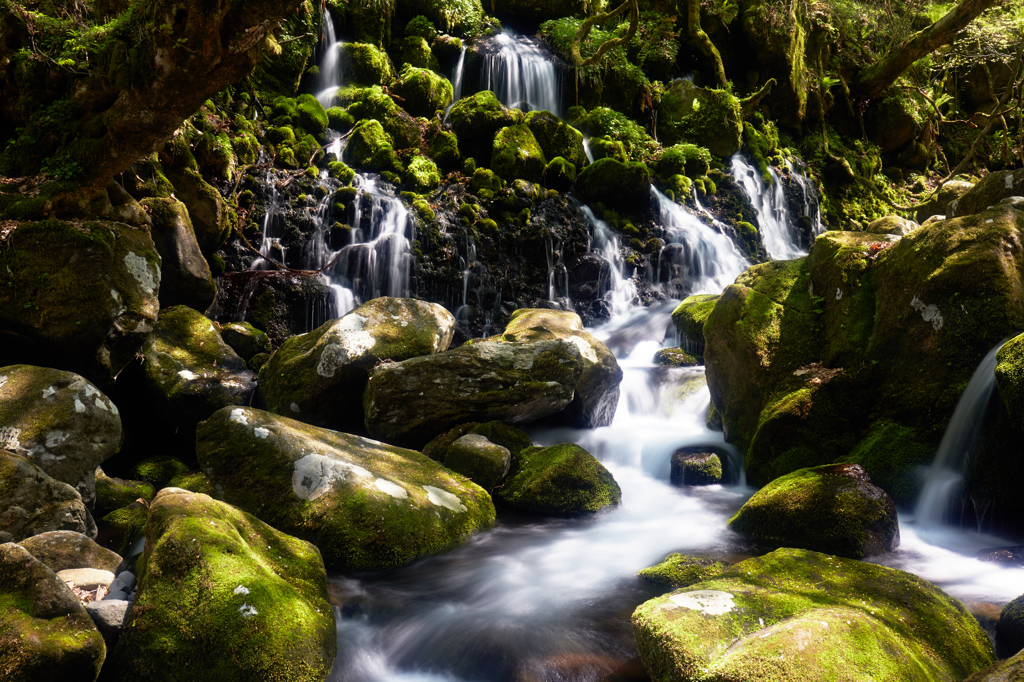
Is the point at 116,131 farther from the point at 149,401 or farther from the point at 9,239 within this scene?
the point at 149,401

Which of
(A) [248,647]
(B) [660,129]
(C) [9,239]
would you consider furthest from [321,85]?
(A) [248,647]

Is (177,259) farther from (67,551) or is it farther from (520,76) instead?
(520,76)

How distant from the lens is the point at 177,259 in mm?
7766

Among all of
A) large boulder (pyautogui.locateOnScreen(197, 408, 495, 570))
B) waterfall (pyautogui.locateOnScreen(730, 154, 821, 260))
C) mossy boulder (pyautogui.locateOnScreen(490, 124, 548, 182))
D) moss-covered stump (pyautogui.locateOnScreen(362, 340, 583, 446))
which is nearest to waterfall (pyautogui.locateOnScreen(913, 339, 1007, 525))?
moss-covered stump (pyautogui.locateOnScreen(362, 340, 583, 446))

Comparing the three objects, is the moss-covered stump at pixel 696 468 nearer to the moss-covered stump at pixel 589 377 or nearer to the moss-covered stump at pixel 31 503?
the moss-covered stump at pixel 589 377

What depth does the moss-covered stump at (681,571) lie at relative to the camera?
3.97 metres

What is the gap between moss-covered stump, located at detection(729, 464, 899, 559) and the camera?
4.16 m

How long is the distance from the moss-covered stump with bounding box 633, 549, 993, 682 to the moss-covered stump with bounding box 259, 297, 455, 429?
4613mm

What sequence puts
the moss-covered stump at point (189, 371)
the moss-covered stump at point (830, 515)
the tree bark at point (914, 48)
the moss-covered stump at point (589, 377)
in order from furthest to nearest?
1. the tree bark at point (914, 48)
2. the moss-covered stump at point (589, 377)
3. the moss-covered stump at point (189, 371)
4. the moss-covered stump at point (830, 515)

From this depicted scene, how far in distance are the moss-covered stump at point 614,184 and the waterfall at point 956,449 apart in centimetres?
1011

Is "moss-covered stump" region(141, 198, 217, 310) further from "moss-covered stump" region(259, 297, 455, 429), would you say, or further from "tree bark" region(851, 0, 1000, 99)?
"tree bark" region(851, 0, 1000, 99)

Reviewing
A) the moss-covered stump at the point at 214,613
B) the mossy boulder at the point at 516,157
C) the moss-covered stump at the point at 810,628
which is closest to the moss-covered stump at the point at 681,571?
the moss-covered stump at the point at 810,628

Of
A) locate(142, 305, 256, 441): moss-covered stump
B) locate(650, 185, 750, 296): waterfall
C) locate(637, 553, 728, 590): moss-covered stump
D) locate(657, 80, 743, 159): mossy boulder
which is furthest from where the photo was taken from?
locate(657, 80, 743, 159): mossy boulder

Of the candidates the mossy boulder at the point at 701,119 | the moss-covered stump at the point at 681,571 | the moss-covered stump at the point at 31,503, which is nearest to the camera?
the moss-covered stump at the point at 31,503
